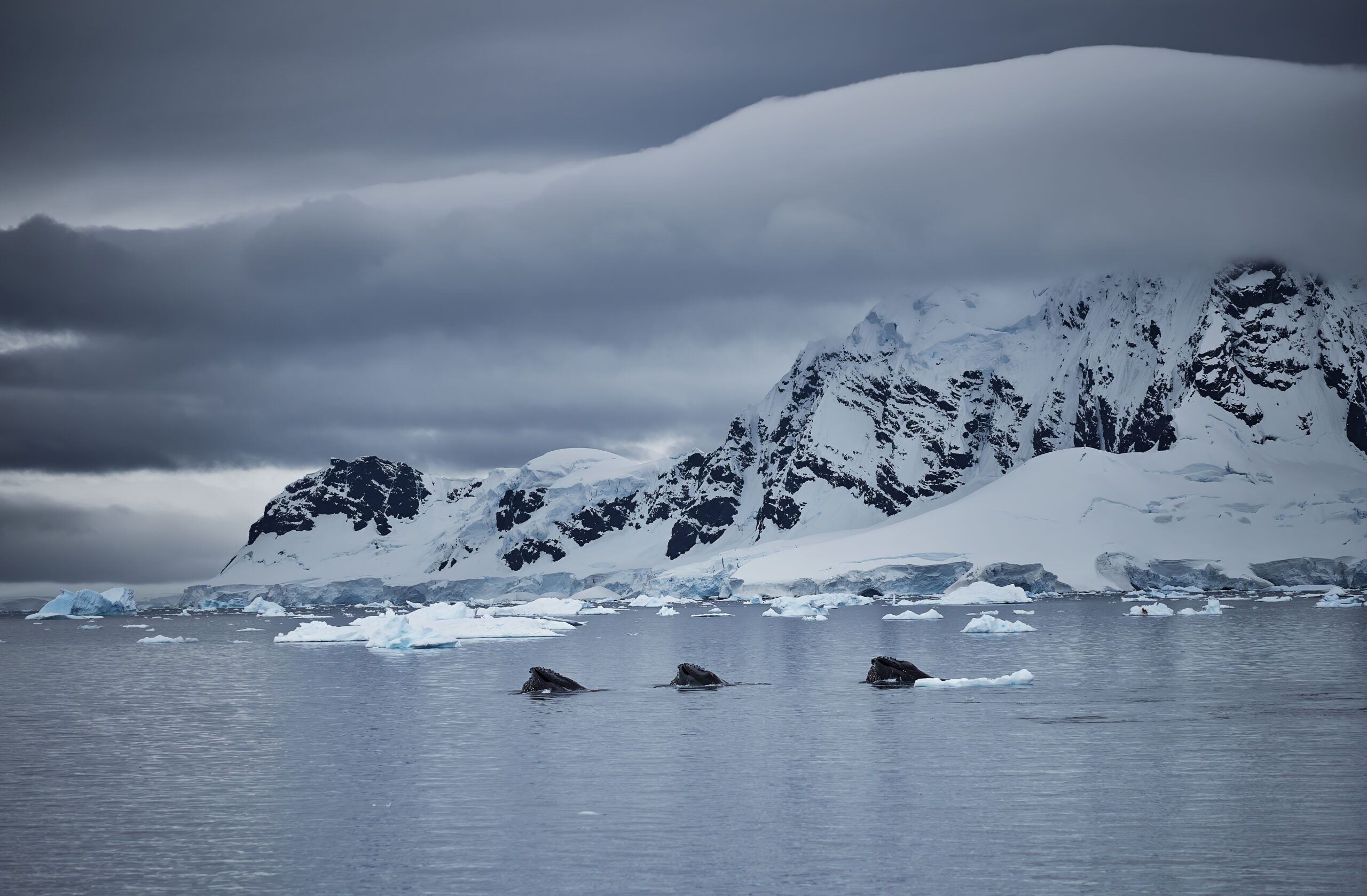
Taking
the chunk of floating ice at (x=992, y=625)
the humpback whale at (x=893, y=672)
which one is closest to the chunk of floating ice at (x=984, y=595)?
the chunk of floating ice at (x=992, y=625)

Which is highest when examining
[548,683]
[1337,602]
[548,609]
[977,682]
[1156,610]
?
[1337,602]

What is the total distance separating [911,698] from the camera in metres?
45.0

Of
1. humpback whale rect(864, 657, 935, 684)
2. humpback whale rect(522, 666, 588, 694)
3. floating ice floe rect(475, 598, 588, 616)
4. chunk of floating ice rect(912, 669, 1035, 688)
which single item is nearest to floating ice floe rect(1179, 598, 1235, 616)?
humpback whale rect(864, 657, 935, 684)

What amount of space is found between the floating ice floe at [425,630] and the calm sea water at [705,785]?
20859 mm

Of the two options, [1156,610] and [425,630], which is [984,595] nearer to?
[1156,610]

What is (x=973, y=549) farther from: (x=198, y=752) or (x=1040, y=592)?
(x=198, y=752)

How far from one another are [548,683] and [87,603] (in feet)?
519

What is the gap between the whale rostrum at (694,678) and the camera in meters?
53.9

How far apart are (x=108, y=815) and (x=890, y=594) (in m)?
178

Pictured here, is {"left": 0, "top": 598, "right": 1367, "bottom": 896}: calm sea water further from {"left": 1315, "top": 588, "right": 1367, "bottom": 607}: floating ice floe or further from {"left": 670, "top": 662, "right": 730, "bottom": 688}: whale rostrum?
{"left": 1315, "top": 588, "right": 1367, "bottom": 607}: floating ice floe

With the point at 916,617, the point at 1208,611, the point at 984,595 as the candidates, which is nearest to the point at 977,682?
the point at 1208,611

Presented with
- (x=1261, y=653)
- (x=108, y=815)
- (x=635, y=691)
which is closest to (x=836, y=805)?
(x=108, y=815)

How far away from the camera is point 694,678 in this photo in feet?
177

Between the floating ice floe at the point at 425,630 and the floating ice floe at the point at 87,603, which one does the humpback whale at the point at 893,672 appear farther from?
the floating ice floe at the point at 87,603
